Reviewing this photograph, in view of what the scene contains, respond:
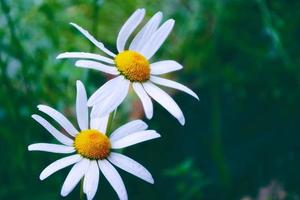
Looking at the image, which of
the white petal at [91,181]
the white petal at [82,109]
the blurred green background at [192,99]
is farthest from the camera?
the blurred green background at [192,99]

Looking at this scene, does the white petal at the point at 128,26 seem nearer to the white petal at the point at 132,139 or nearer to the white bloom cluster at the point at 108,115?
the white bloom cluster at the point at 108,115

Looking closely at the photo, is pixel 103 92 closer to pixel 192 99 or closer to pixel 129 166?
pixel 129 166

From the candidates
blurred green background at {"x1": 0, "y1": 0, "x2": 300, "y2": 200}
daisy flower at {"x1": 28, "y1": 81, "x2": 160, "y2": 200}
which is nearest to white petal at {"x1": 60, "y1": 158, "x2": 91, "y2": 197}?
daisy flower at {"x1": 28, "y1": 81, "x2": 160, "y2": 200}

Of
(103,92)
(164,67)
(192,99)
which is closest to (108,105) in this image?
(103,92)

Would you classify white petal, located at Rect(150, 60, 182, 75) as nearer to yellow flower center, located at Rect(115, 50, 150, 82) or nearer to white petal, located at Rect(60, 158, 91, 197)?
yellow flower center, located at Rect(115, 50, 150, 82)

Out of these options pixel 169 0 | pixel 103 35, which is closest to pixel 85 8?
pixel 103 35

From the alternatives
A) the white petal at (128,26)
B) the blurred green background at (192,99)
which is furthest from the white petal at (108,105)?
the blurred green background at (192,99)
